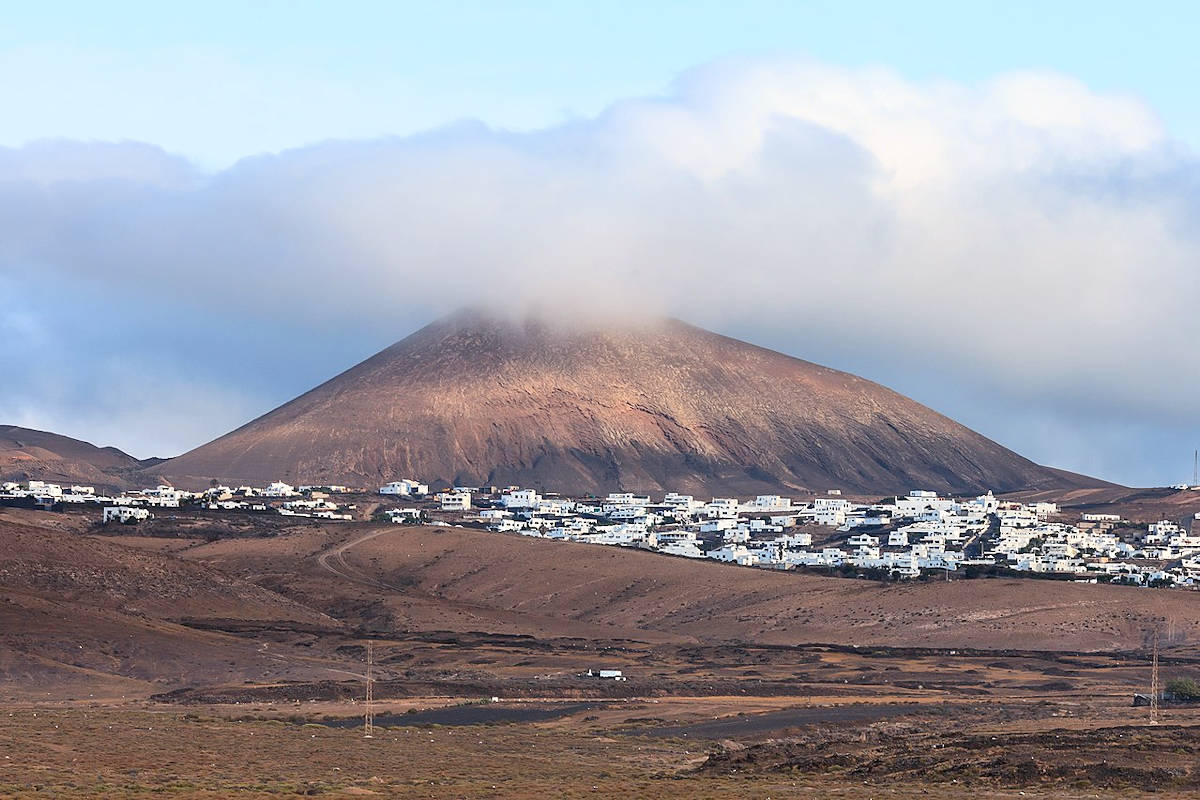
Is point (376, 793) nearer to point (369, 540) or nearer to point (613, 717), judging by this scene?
point (613, 717)

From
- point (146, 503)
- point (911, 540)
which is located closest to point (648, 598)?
point (911, 540)

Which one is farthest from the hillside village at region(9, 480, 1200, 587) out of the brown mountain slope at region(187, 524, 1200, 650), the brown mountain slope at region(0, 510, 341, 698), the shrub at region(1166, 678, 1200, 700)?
the shrub at region(1166, 678, 1200, 700)

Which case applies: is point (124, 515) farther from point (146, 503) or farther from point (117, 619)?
point (117, 619)

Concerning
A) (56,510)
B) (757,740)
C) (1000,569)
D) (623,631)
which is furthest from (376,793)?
(56,510)

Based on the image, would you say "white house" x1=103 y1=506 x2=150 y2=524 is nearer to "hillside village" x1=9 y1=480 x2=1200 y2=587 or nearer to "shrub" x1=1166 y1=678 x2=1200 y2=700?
"hillside village" x1=9 y1=480 x2=1200 y2=587

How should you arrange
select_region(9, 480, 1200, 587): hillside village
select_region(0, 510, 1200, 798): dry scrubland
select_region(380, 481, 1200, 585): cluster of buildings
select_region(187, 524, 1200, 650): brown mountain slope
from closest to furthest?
select_region(0, 510, 1200, 798): dry scrubland
select_region(187, 524, 1200, 650): brown mountain slope
select_region(380, 481, 1200, 585): cluster of buildings
select_region(9, 480, 1200, 587): hillside village

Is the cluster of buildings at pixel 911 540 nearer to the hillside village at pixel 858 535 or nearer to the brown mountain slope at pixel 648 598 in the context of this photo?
the hillside village at pixel 858 535

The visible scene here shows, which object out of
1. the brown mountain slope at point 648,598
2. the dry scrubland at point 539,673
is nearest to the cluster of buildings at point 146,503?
the dry scrubland at point 539,673
